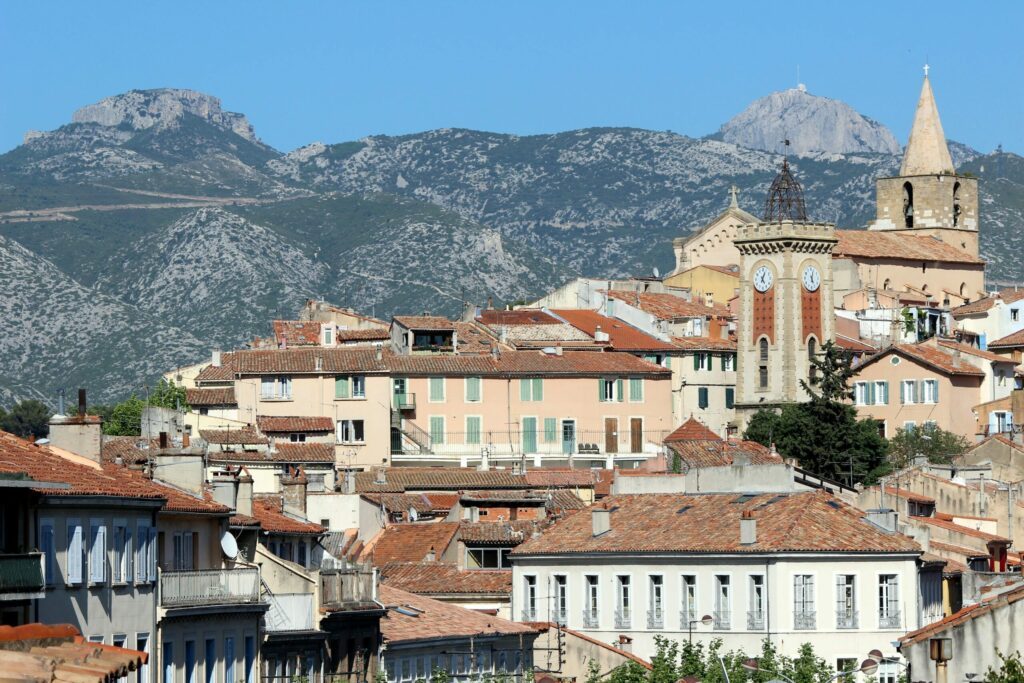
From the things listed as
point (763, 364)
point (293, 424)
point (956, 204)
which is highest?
point (956, 204)

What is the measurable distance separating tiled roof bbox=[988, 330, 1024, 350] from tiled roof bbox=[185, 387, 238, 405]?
3882 cm

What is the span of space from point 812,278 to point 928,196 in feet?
118

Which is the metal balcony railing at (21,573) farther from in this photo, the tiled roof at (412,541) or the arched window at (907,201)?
the arched window at (907,201)

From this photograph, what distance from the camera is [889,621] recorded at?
213 ft

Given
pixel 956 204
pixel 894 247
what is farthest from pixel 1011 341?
pixel 956 204

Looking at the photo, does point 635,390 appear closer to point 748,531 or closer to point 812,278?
point 812,278

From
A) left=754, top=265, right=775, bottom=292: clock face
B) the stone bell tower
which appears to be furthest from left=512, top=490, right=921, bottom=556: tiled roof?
the stone bell tower

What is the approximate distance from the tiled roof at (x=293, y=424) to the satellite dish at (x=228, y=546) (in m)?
63.8

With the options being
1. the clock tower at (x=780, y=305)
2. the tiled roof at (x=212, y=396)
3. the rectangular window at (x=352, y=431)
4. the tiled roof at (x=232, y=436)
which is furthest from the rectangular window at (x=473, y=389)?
the clock tower at (x=780, y=305)

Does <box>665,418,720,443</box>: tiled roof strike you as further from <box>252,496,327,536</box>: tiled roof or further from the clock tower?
<box>252,496,327,536</box>: tiled roof

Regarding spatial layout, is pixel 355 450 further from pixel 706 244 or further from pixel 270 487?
pixel 706 244

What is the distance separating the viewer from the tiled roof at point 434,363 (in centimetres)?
11938

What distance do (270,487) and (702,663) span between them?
32.3m

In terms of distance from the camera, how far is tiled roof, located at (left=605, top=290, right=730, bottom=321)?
13900 centimetres
